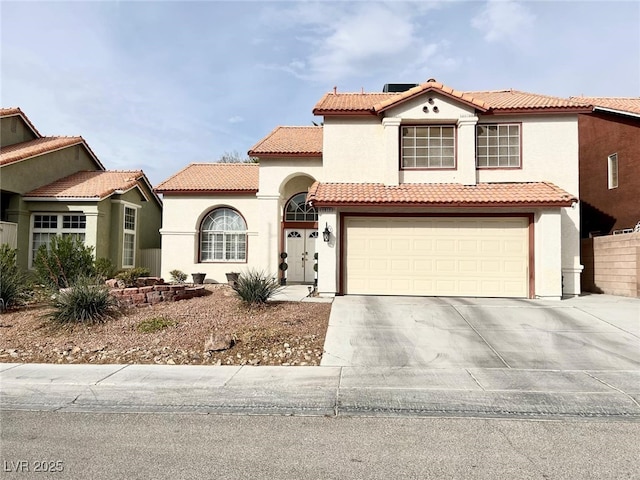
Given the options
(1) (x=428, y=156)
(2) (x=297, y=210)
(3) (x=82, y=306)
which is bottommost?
(3) (x=82, y=306)

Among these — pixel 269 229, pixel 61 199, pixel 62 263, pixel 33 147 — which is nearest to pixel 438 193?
pixel 269 229

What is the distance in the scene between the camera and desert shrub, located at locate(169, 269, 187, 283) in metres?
17.6

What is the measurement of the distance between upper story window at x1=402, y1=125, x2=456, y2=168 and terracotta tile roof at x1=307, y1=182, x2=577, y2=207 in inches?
32.0

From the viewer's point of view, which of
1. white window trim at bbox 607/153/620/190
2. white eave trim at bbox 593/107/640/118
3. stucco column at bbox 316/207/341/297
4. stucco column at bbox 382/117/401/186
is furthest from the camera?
white window trim at bbox 607/153/620/190

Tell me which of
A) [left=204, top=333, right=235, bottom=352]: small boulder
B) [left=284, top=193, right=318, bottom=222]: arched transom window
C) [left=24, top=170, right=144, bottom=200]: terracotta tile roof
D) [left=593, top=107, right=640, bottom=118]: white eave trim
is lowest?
[left=204, top=333, right=235, bottom=352]: small boulder

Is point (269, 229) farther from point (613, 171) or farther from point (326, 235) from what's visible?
point (613, 171)

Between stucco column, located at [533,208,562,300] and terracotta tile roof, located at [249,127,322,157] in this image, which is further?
terracotta tile roof, located at [249,127,322,157]

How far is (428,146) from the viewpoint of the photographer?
585 inches

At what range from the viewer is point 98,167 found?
2272 centimetres

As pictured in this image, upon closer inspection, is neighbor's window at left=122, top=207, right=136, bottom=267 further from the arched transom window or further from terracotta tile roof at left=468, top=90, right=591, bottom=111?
terracotta tile roof at left=468, top=90, right=591, bottom=111

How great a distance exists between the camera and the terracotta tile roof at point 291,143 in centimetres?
1677

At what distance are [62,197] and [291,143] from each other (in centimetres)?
886

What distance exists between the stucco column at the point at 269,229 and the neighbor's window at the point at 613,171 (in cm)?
1282

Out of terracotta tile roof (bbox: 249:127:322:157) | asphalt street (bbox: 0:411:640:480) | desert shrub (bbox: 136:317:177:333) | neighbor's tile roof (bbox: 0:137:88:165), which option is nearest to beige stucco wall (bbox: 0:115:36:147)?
neighbor's tile roof (bbox: 0:137:88:165)
